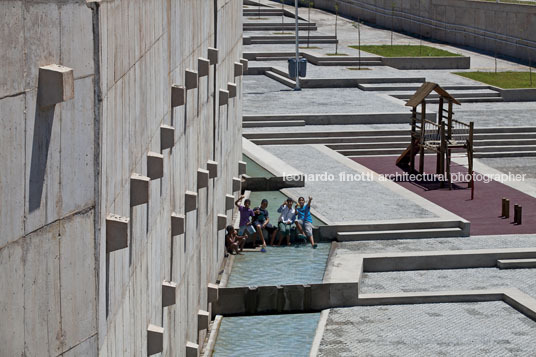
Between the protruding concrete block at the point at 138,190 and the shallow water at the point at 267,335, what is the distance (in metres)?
6.65

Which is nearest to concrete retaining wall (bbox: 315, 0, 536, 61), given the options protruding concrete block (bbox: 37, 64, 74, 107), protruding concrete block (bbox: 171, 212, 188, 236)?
protruding concrete block (bbox: 171, 212, 188, 236)

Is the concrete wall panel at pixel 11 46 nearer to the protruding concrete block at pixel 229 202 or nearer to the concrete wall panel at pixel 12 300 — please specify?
the concrete wall panel at pixel 12 300

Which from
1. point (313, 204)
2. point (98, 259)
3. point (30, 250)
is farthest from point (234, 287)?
point (30, 250)

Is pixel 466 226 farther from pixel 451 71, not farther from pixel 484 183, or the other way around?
pixel 451 71

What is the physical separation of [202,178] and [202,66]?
153 centimetres

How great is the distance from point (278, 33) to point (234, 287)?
120 ft

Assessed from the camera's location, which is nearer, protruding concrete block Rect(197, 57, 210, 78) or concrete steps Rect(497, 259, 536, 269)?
protruding concrete block Rect(197, 57, 210, 78)

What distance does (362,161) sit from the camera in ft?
101

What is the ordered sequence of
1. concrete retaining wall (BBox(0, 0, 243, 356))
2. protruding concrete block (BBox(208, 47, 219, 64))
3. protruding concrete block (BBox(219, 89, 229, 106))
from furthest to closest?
1. protruding concrete block (BBox(219, 89, 229, 106))
2. protruding concrete block (BBox(208, 47, 219, 64))
3. concrete retaining wall (BBox(0, 0, 243, 356))

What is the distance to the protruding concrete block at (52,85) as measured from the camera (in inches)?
272

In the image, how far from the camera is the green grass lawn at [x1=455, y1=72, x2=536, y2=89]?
41.7 metres

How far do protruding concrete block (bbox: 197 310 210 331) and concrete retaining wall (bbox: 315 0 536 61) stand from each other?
1372 inches

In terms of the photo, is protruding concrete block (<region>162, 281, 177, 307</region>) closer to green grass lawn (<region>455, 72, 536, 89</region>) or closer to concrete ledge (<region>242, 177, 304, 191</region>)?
concrete ledge (<region>242, 177, 304, 191</region>)

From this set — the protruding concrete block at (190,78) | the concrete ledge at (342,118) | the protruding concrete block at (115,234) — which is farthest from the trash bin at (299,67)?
the protruding concrete block at (115,234)
